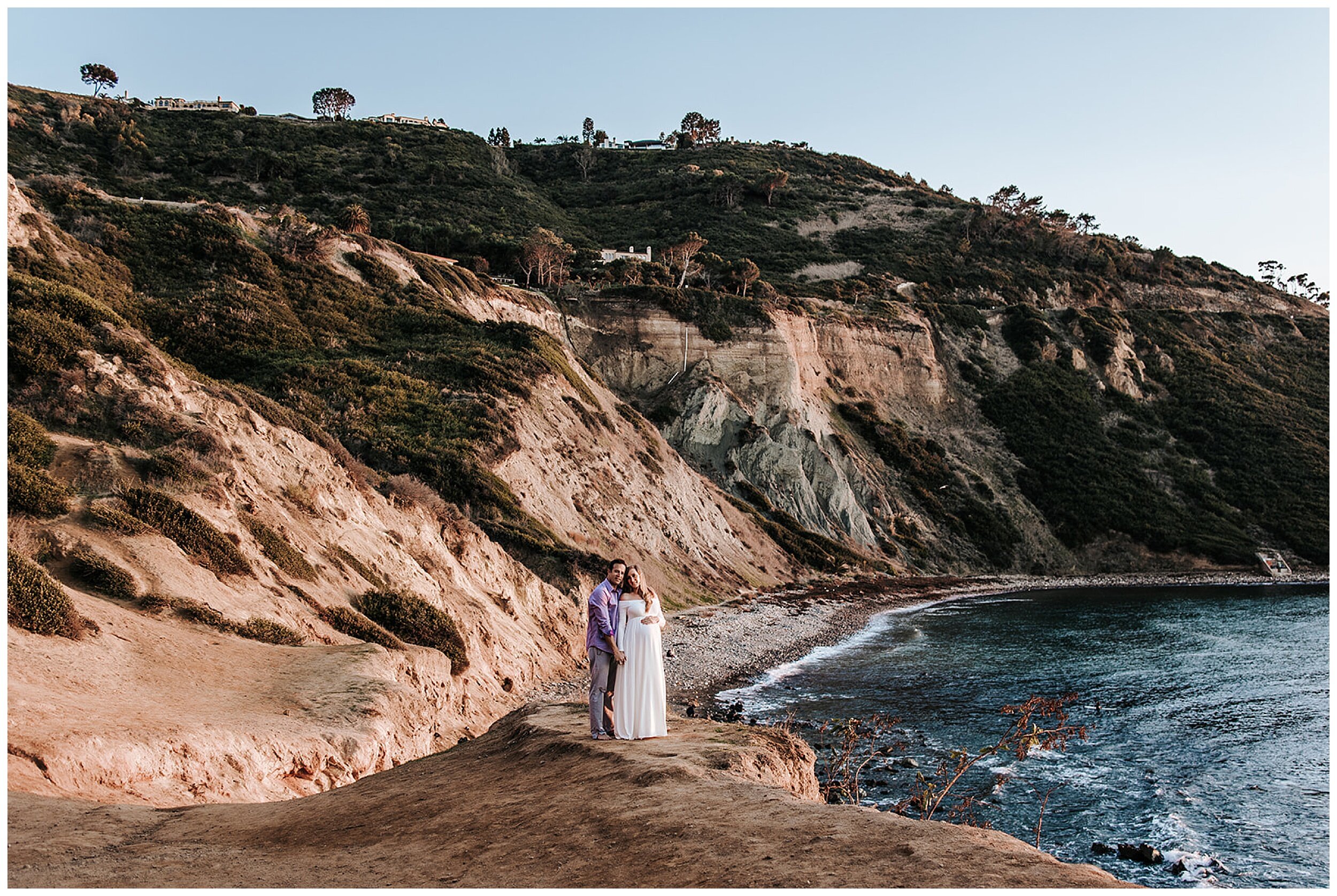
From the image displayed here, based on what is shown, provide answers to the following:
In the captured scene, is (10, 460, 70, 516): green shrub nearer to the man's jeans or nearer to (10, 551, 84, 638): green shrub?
(10, 551, 84, 638): green shrub

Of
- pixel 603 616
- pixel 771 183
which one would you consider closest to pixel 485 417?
pixel 603 616

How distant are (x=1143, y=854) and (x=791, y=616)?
21.7 m

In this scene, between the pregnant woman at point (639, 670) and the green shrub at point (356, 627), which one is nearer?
the pregnant woman at point (639, 670)

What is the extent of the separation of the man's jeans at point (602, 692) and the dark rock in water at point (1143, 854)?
9654 millimetres

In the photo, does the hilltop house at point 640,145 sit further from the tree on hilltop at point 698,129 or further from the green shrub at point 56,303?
the green shrub at point 56,303

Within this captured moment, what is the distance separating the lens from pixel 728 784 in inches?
289

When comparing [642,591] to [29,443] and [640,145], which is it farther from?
[640,145]

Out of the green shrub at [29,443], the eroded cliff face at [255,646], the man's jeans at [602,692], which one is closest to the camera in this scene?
the eroded cliff face at [255,646]

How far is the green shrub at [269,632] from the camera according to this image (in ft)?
45.6

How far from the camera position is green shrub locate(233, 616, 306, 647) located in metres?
13.9

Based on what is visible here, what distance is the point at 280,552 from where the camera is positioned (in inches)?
666

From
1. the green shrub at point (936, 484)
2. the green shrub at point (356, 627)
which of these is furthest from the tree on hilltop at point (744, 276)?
the green shrub at point (356, 627)

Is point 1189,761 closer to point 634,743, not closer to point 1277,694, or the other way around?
point 1277,694

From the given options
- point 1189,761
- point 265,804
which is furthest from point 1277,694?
point 265,804
